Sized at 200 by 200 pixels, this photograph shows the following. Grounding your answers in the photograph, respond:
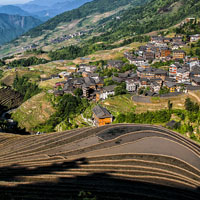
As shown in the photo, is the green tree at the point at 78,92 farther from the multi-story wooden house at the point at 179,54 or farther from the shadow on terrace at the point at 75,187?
the shadow on terrace at the point at 75,187

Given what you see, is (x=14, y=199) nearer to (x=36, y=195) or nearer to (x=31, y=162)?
(x=36, y=195)

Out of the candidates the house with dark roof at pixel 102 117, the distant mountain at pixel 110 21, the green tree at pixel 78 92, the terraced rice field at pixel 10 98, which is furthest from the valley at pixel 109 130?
the distant mountain at pixel 110 21

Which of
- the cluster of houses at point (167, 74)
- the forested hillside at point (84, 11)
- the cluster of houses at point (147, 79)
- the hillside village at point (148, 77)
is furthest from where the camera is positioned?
the forested hillside at point (84, 11)

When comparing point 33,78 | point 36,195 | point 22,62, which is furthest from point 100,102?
point 22,62

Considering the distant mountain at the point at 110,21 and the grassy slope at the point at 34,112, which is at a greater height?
the distant mountain at the point at 110,21

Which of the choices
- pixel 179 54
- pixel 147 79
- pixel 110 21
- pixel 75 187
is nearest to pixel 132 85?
pixel 147 79

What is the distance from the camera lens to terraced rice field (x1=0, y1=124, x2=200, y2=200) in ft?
41.6

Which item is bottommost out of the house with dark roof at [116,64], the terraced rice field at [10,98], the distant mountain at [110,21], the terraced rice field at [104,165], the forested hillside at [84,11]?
the terraced rice field at [104,165]

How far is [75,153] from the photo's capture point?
718 inches

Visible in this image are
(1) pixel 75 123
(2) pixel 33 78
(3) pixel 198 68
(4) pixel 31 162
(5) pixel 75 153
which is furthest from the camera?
(2) pixel 33 78

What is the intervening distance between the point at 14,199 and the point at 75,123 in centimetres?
2001

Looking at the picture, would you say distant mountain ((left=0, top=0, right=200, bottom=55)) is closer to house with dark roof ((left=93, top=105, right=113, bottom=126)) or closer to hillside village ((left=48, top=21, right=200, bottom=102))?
hillside village ((left=48, top=21, right=200, bottom=102))

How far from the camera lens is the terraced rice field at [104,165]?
12672 millimetres

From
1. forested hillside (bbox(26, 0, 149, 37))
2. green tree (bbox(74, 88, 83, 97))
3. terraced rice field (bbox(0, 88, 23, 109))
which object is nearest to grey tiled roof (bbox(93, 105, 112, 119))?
green tree (bbox(74, 88, 83, 97))
